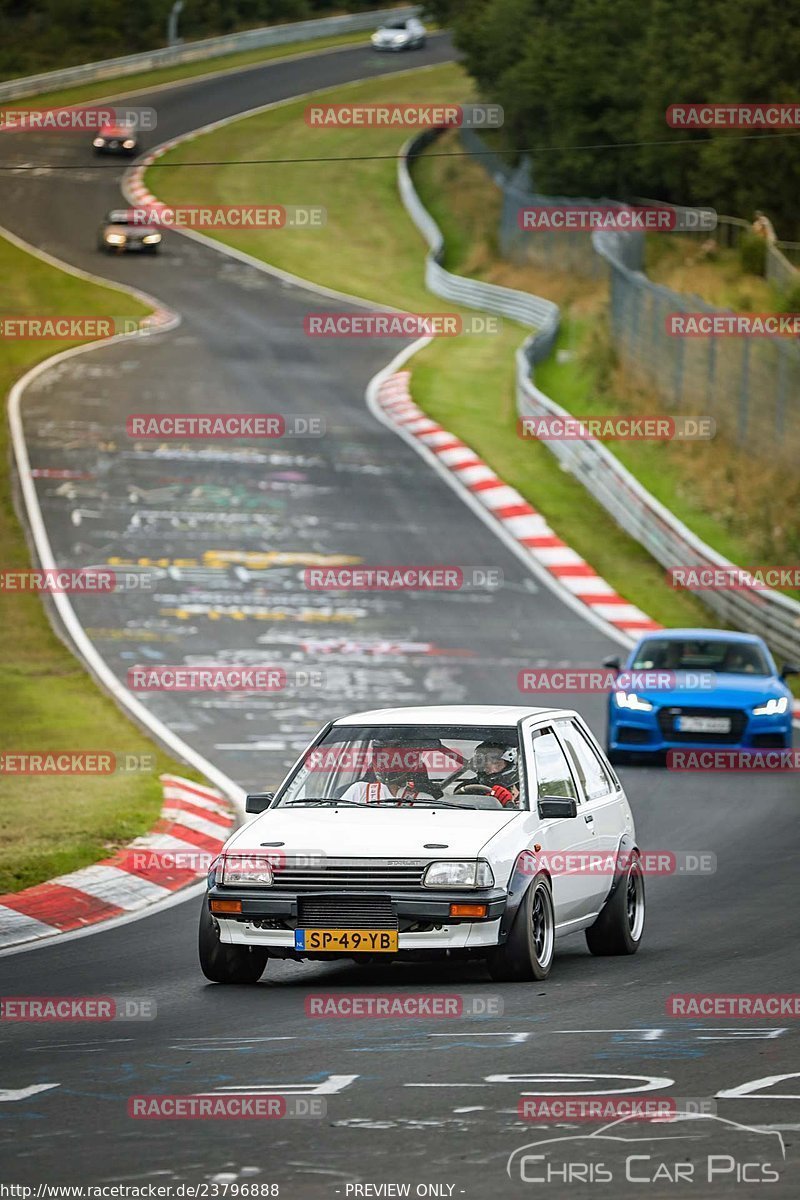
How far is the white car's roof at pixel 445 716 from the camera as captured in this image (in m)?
11.3

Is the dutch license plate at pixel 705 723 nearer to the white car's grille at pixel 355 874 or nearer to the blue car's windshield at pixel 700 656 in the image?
the blue car's windshield at pixel 700 656

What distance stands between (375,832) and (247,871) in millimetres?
650

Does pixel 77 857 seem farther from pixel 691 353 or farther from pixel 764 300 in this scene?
pixel 764 300

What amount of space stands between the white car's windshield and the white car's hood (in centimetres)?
22

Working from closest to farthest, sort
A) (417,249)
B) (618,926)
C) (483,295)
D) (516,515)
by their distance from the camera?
(618,926) → (516,515) → (483,295) → (417,249)

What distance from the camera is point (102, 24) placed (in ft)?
321

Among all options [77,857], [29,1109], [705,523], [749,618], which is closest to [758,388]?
[705,523]

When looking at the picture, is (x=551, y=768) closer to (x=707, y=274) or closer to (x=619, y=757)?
(x=619, y=757)

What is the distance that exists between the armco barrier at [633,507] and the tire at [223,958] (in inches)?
617

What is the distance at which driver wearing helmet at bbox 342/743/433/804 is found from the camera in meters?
11.0

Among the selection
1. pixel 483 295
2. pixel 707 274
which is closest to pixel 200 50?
pixel 483 295

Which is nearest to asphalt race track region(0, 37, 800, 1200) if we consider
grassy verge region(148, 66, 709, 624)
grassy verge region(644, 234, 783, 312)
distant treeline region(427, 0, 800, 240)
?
grassy verge region(148, 66, 709, 624)

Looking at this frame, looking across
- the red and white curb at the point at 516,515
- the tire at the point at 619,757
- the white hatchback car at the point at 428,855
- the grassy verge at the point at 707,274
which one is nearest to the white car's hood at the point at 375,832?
the white hatchback car at the point at 428,855

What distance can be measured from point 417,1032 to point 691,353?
93.0ft
